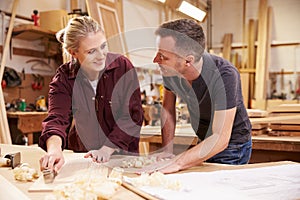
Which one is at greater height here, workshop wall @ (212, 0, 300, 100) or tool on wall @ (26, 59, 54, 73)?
workshop wall @ (212, 0, 300, 100)

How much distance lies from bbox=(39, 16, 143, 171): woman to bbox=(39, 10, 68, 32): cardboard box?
231cm

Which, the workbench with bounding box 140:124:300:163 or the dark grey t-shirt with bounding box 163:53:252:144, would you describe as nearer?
the dark grey t-shirt with bounding box 163:53:252:144

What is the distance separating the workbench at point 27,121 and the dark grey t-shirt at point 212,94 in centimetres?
209

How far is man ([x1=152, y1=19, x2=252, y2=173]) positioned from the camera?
1502 millimetres

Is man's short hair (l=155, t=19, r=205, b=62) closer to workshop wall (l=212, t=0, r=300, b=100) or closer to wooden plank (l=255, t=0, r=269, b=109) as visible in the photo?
wooden plank (l=255, t=0, r=269, b=109)

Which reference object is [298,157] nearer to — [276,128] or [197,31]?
[276,128]

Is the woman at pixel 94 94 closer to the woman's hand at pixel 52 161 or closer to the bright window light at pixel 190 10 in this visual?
the woman's hand at pixel 52 161

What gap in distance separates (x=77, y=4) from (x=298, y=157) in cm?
369

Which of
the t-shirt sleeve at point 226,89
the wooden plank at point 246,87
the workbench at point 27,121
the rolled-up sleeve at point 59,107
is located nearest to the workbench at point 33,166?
the rolled-up sleeve at point 59,107

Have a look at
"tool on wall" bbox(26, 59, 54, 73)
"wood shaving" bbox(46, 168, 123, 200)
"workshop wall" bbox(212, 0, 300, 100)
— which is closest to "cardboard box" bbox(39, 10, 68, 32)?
"tool on wall" bbox(26, 59, 54, 73)

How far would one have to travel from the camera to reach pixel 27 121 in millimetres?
3562

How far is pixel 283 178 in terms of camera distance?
1267 millimetres

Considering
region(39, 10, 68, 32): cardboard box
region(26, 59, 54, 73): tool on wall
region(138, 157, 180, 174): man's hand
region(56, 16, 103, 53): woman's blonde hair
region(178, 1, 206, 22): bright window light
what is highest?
region(39, 10, 68, 32): cardboard box

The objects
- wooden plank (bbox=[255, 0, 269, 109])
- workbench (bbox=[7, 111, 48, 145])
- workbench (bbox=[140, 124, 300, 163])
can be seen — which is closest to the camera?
workbench (bbox=[140, 124, 300, 163])
